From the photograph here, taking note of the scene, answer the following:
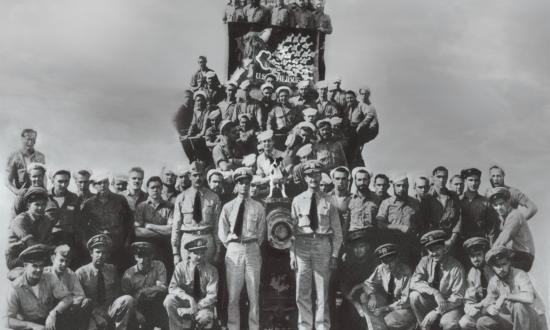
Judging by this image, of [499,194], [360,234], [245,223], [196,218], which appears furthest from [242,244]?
[499,194]

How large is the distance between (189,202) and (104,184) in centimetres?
123

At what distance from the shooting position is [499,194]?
1063cm

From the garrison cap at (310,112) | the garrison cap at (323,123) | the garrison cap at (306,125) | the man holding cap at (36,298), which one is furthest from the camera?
the garrison cap at (310,112)

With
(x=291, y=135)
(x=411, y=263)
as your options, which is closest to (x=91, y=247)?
(x=291, y=135)

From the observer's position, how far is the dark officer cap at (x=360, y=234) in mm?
10414

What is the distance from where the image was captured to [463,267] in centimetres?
1035

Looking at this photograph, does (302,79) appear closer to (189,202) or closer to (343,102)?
(343,102)

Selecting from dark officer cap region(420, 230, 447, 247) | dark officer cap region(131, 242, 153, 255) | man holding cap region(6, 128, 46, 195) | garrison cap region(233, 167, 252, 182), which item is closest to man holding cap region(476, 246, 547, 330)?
dark officer cap region(420, 230, 447, 247)

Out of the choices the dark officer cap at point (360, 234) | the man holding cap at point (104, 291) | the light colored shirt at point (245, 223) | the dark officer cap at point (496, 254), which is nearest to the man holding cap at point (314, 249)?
the dark officer cap at point (360, 234)

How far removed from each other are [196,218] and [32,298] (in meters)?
2.28

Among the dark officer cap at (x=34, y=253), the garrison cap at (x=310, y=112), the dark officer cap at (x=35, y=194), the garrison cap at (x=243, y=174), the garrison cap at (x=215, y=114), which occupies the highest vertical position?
the garrison cap at (x=215, y=114)

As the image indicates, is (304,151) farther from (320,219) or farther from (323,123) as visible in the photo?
(320,219)

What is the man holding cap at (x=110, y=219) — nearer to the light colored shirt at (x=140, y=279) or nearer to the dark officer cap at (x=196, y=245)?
the light colored shirt at (x=140, y=279)

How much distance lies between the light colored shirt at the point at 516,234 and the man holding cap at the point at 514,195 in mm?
184
